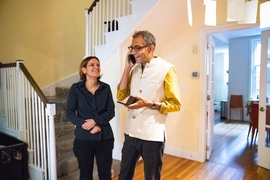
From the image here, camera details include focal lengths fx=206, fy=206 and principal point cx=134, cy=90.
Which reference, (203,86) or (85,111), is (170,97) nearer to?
(85,111)

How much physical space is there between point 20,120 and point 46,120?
1.93 feet

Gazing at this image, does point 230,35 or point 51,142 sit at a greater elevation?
point 230,35

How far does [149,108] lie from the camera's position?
147cm

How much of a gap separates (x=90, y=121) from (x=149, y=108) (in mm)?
578

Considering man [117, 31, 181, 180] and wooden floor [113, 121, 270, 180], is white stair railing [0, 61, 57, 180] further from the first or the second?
man [117, 31, 181, 180]

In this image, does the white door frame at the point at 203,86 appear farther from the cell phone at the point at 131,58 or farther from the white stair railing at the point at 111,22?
the cell phone at the point at 131,58

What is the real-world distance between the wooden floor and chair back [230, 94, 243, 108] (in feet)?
9.04

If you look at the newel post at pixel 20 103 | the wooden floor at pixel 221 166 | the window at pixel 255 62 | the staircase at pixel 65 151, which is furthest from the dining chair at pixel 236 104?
the newel post at pixel 20 103

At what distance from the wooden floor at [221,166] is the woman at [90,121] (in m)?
1.02

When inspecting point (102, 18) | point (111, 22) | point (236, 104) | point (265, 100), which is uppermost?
point (102, 18)

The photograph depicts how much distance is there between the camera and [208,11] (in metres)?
1.61

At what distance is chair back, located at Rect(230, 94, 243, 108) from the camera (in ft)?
22.5

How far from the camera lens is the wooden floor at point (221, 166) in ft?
9.24

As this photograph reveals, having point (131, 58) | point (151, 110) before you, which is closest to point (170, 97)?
point (151, 110)
